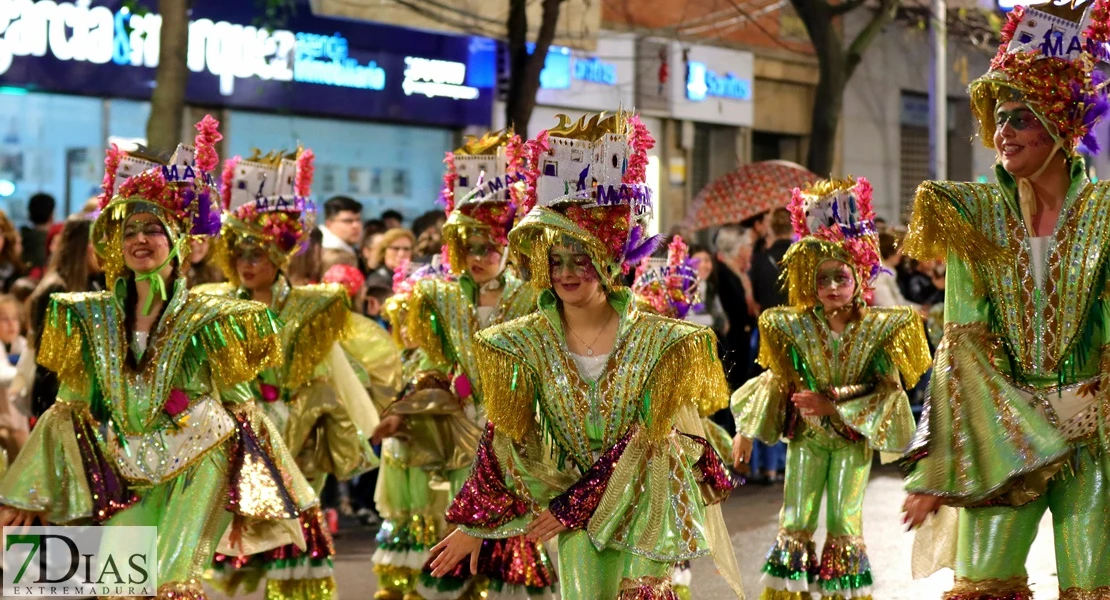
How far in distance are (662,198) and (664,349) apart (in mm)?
17773

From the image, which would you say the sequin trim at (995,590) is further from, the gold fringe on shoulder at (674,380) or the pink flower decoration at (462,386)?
Result: the pink flower decoration at (462,386)

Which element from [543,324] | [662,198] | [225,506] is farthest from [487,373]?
[662,198]

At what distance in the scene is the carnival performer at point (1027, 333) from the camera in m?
5.14

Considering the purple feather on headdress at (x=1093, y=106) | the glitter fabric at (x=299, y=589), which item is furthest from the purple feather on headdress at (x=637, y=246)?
the glitter fabric at (x=299, y=589)

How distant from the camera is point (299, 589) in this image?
7.86 m

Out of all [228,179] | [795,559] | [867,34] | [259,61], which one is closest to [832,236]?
[795,559]

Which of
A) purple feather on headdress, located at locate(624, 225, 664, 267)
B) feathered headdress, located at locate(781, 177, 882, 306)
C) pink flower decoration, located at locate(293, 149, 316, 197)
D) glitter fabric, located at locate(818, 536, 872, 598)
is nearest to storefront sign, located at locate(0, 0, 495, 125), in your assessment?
pink flower decoration, located at locate(293, 149, 316, 197)

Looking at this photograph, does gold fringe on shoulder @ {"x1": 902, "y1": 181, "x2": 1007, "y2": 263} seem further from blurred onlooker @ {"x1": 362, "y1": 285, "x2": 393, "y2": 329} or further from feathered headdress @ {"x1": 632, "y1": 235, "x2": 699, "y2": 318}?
blurred onlooker @ {"x1": 362, "y1": 285, "x2": 393, "y2": 329}

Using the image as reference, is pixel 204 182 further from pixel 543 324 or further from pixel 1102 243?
pixel 1102 243

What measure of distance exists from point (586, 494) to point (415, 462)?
9.76ft

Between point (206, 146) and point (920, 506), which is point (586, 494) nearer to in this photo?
point (920, 506)

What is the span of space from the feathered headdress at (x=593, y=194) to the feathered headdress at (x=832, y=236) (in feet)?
6.98

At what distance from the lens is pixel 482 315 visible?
26.0 ft

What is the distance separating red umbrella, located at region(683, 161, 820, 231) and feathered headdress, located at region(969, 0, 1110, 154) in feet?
31.0
